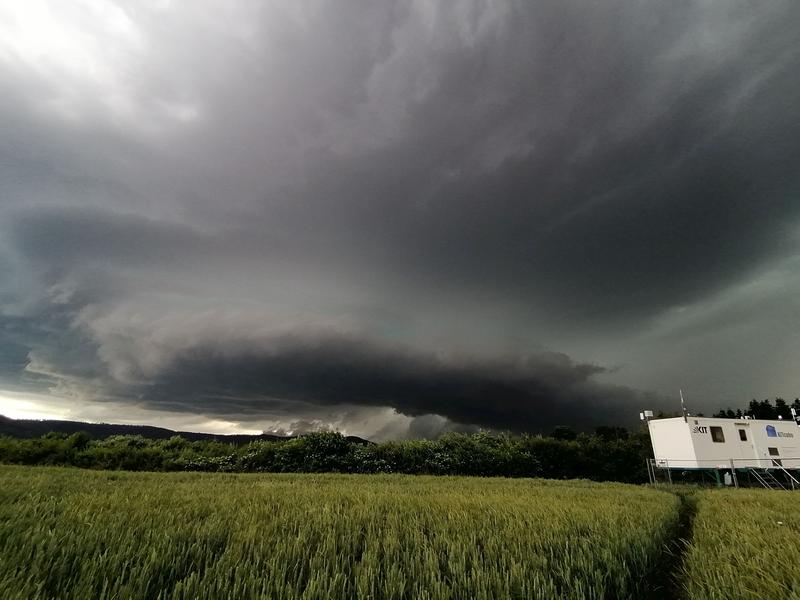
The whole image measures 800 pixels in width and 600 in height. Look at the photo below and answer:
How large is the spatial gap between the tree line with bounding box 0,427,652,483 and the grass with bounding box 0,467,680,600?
598 inches

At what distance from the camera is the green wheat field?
2418 millimetres

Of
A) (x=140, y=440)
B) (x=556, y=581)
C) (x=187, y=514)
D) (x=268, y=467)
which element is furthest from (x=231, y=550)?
(x=140, y=440)

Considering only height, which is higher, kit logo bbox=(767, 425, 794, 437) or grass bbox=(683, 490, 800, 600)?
kit logo bbox=(767, 425, 794, 437)

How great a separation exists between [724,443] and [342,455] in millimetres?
26511

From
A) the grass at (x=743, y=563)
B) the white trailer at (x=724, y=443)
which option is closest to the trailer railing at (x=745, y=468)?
the white trailer at (x=724, y=443)

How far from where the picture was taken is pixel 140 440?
21406mm

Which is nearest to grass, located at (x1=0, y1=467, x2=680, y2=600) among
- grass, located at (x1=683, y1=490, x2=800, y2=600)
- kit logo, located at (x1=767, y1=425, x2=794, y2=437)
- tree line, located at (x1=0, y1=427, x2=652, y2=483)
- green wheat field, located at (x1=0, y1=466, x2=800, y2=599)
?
green wheat field, located at (x1=0, y1=466, x2=800, y2=599)

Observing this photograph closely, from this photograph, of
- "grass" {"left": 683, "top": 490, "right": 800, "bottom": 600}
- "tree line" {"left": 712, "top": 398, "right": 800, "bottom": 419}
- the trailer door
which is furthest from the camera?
"tree line" {"left": 712, "top": 398, "right": 800, "bottom": 419}

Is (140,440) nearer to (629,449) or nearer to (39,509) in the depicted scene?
(39,509)

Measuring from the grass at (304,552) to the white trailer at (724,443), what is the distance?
2815 cm

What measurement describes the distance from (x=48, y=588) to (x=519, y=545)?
3.48m

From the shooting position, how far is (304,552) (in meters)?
3.17

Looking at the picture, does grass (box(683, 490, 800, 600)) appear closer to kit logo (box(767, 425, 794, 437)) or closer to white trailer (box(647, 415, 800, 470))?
white trailer (box(647, 415, 800, 470))

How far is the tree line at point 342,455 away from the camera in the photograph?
17.9 m
